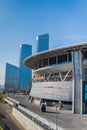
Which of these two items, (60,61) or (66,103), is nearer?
(66,103)

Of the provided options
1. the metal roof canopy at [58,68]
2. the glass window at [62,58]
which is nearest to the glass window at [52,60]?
the metal roof canopy at [58,68]

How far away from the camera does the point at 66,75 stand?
222 ft

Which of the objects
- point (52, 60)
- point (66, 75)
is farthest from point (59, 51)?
point (52, 60)

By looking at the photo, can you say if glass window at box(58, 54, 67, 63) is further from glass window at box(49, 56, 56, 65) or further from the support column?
the support column

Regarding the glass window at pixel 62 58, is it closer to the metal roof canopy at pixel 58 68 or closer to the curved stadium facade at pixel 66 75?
the curved stadium facade at pixel 66 75

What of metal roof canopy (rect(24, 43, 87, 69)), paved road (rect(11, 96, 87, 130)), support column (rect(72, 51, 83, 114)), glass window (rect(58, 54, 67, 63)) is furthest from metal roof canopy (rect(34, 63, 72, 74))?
paved road (rect(11, 96, 87, 130))

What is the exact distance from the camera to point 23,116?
5062 cm

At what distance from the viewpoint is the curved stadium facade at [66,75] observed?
57250 mm

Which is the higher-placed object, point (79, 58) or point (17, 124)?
point (79, 58)

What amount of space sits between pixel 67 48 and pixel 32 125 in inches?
1145

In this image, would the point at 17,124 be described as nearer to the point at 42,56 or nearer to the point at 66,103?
the point at 66,103

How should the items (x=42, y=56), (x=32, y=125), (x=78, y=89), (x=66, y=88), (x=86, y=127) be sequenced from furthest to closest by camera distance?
(x=42, y=56)
(x=66, y=88)
(x=78, y=89)
(x=32, y=125)
(x=86, y=127)

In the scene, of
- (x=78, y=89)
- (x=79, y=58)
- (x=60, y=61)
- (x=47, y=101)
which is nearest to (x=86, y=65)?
(x=79, y=58)

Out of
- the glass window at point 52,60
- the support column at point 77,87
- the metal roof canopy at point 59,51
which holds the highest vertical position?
the metal roof canopy at point 59,51
